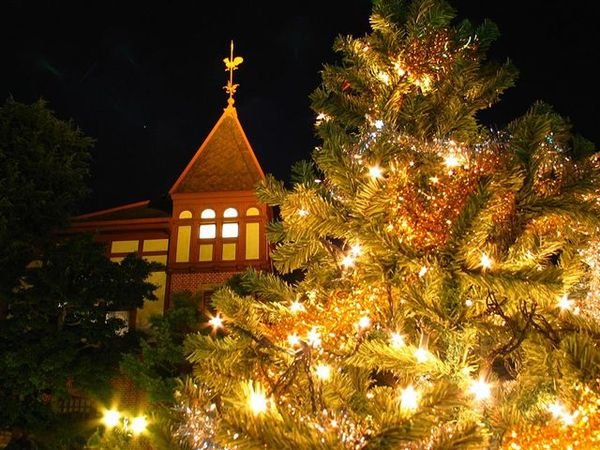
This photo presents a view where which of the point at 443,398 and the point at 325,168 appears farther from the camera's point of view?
the point at 325,168

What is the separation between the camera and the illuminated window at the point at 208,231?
1606 centimetres

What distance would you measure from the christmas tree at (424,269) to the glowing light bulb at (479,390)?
0.03 feet

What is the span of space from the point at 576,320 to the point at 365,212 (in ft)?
4.05

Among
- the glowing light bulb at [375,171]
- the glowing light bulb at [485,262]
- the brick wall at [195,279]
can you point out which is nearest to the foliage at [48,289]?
the brick wall at [195,279]

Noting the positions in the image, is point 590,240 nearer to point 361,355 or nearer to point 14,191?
point 361,355

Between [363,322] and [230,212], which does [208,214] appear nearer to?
[230,212]

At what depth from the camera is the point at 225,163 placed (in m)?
17.0

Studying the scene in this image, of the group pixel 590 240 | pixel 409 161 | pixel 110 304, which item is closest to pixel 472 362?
pixel 409 161

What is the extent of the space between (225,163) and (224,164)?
48 millimetres

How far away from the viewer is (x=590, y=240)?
318 cm

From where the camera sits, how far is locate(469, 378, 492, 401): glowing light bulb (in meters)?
2.47

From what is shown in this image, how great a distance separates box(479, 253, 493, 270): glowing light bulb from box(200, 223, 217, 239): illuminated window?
14010 mm

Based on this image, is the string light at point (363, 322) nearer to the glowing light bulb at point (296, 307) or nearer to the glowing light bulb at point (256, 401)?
the glowing light bulb at point (296, 307)

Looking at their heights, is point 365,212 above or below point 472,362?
above
